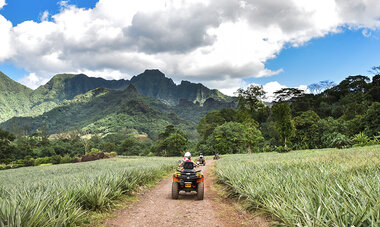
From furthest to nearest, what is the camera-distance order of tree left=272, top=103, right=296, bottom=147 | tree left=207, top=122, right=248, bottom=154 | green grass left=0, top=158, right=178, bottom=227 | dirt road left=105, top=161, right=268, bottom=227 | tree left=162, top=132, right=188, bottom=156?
tree left=162, top=132, right=188, bottom=156, tree left=207, top=122, right=248, bottom=154, tree left=272, top=103, right=296, bottom=147, dirt road left=105, top=161, right=268, bottom=227, green grass left=0, top=158, right=178, bottom=227

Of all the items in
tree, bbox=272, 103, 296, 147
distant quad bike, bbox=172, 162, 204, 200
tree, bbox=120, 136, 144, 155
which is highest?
tree, bbox=272, 103, 296, 147

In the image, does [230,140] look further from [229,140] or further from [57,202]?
[57,202]

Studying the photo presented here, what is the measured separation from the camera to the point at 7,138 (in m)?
53.9

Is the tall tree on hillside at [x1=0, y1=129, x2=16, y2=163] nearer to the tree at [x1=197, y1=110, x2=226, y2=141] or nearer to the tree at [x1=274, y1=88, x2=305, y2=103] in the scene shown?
the tree at [x1=197, y1=110, x2=226, y2=141]

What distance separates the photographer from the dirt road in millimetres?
5410

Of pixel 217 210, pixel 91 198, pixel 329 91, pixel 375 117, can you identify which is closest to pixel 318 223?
pixel 217 210

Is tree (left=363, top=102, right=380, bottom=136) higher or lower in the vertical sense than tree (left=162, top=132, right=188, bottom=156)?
higher

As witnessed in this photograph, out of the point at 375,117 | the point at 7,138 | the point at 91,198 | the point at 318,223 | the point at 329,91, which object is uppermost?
the point at 329,91

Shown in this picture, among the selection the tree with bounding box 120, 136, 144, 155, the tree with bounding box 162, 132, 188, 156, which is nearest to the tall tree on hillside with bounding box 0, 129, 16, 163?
the tree with bounding box 120, 136, 144, 155

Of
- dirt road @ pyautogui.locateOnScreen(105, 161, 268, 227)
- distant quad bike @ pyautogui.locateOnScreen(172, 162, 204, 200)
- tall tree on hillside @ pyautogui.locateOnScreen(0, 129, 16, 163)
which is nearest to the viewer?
dirt road @ pyautogui.locateOnScreen(105, 161, 268, 227)

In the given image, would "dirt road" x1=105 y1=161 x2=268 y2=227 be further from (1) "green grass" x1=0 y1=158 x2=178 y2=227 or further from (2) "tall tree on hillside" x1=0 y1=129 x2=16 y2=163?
(2) "tall tree on hillside" x1=0 y1=129 x2=16 y2=163

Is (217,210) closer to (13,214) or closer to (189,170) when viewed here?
(189,170)

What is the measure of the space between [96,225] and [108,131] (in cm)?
17376

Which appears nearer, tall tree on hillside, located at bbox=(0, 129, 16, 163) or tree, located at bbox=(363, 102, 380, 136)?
tree, located at bbox=(363, 102, 380, 136)
